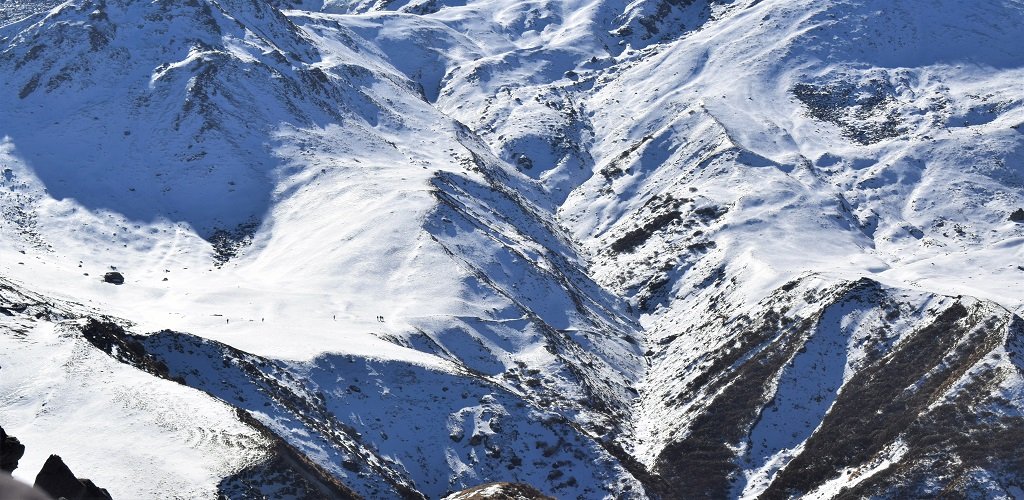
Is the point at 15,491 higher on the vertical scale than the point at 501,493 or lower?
higher

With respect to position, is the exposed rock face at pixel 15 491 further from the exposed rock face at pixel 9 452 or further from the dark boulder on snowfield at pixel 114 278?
the dark boulder on snowfield at pixel 114 278

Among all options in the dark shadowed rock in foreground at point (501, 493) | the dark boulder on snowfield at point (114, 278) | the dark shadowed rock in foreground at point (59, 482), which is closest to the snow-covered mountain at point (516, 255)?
the dark boulder on snowfield at point (114, 278)

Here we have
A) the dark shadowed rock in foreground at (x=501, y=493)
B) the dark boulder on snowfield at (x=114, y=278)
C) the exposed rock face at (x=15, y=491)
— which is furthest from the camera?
the dark boulder on snowfield at (x=114, y=278)

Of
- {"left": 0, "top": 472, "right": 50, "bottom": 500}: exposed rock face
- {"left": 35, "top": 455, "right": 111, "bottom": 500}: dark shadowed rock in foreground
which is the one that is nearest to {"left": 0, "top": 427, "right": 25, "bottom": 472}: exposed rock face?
A: {"left": 35, "top": 455, "right": 111, "bottom": 500}: dark shadowed rock in foreground

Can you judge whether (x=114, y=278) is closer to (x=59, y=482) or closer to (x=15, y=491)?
(x=59, y=482)

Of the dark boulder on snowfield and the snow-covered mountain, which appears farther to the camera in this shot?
the dark boulder on snowfield

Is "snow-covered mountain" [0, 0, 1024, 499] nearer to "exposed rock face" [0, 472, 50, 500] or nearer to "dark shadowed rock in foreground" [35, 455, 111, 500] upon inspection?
"dark shadowed rock in foreground" [35, 455, 111, 500]

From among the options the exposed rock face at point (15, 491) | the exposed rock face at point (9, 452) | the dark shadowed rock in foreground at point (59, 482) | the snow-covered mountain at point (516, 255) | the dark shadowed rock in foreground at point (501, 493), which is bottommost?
the snow-covered mountain at point (516, 255)

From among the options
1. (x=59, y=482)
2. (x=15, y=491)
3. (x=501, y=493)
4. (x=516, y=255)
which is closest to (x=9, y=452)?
(x=59, y=482)
